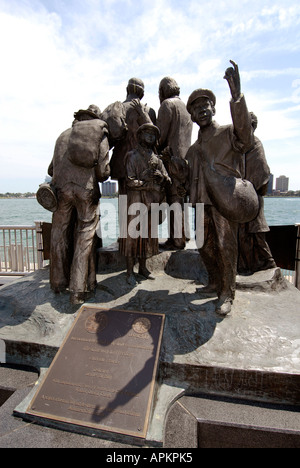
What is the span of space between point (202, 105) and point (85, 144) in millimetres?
1457

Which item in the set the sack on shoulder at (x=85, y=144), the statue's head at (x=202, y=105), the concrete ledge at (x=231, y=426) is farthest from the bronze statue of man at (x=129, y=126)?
the concrete ledge at (x=231, y=426)

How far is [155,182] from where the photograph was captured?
3.96m

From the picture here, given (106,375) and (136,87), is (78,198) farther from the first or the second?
(136,87)

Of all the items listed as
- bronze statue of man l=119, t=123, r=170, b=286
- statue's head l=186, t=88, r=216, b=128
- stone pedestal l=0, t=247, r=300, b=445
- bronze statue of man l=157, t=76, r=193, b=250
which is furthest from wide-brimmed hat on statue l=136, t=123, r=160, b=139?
stone pedestal l=0, t=247, r=300, b=445

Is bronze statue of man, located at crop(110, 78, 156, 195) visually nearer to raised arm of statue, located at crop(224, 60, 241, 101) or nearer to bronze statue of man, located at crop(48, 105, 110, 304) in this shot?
bronze statue of man, located at crop(48, 105, 110, 304)

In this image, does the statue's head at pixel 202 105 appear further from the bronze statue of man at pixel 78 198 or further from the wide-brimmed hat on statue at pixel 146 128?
the bronze statue of man at pixel 78 198

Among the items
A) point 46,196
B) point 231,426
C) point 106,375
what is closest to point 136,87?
point 46,196

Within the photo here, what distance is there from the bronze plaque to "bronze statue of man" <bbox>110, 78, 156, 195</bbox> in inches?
94.5

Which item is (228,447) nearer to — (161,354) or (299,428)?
(299,428)

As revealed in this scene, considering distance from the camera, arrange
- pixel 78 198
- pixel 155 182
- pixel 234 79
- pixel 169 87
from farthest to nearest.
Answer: pixel 169 87
pixel 155 182
pixel 78 198
pixel 234 79

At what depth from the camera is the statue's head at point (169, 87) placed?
4980 mm
